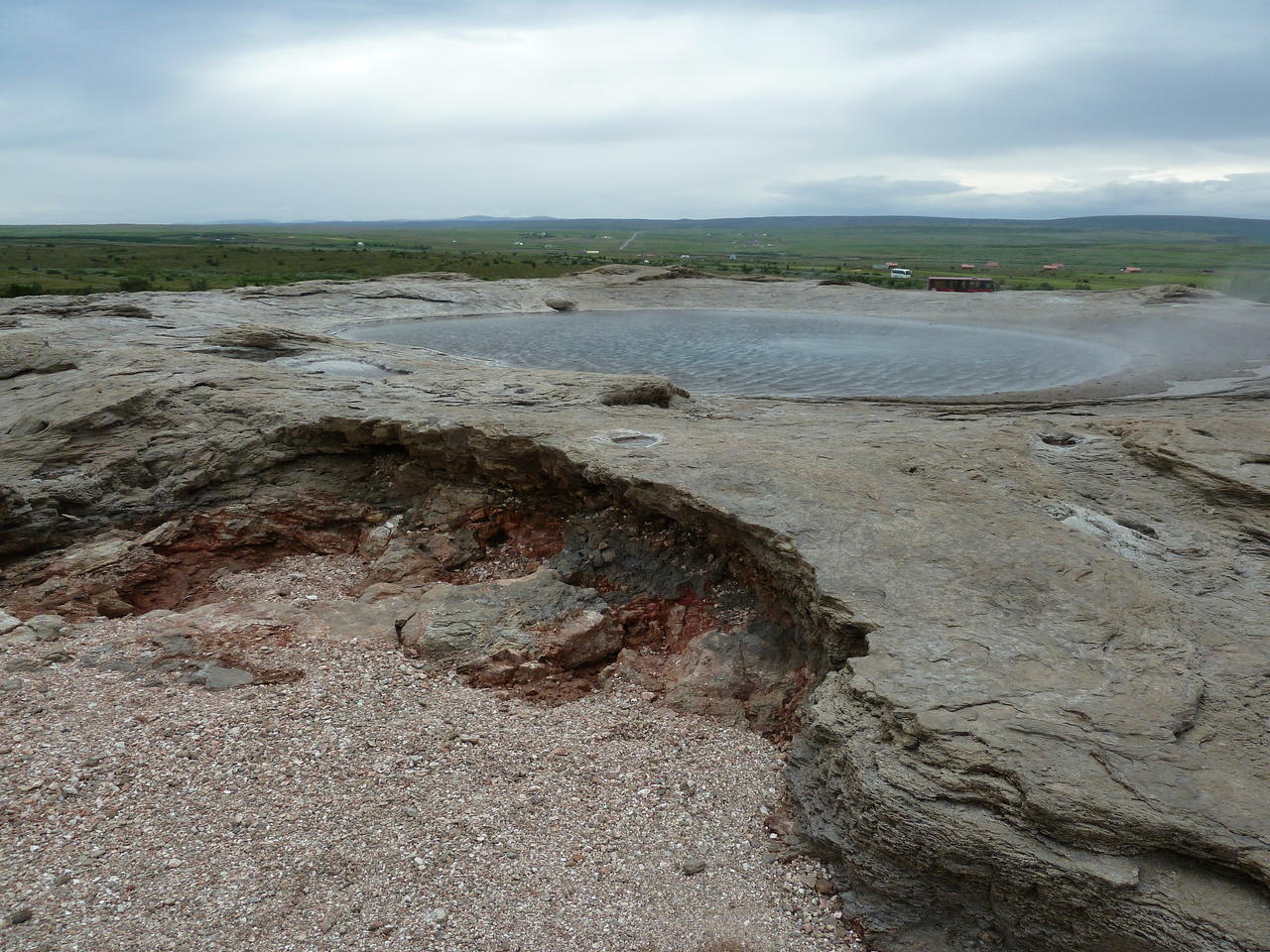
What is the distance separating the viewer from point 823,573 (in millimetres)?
4840

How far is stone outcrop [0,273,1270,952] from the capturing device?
3.41m

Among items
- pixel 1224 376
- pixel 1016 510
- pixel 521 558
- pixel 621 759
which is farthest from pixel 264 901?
pixel 1224 376

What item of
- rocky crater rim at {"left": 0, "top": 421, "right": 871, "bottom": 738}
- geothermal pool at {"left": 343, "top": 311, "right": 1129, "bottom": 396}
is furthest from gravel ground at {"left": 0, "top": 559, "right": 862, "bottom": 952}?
geothermal pool at {"left": 343, "top": 311, "right": 1129, "bottom": 396}

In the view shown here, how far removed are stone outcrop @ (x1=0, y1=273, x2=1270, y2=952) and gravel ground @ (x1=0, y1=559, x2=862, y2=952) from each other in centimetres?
35

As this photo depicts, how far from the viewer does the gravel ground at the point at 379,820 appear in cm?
363

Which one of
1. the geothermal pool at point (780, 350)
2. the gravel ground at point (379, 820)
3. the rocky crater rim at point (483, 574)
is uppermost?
the geothermal pool at point (780, 350)

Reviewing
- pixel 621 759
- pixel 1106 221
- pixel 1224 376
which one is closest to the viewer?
pixel 621 759

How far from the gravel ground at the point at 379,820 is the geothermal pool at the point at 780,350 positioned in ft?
23.1

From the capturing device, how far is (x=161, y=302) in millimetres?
16578

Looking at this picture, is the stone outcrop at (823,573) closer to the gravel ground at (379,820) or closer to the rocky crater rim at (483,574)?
the rocky crater rim at (483,574)

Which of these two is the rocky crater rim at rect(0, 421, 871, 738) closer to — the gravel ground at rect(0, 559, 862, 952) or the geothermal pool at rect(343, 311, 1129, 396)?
the gravel ground at rect(0, 559, 862, 952)

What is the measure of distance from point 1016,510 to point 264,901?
16.1 ft

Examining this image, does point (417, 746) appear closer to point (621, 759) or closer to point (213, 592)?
point (621, 759)

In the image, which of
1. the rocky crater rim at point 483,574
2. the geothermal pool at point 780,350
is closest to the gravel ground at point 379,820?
the rocky crater rim at point 483,574
